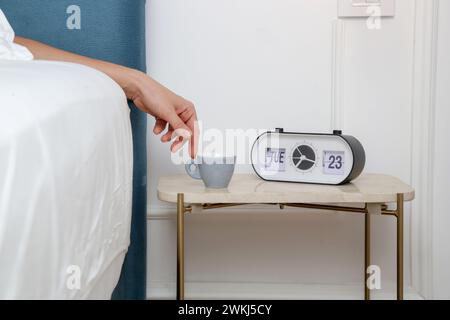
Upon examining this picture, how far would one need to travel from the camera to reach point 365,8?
4.57ft

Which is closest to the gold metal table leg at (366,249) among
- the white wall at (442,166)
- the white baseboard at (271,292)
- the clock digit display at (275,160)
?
the white baseboard at (271,292)

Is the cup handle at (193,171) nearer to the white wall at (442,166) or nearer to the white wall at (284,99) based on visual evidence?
the white wall at (284,99)

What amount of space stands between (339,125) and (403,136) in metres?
0.16

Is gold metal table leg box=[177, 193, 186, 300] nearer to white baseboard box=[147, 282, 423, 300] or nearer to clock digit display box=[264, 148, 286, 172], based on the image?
clock digit display box=[264, 148, 286, 172]

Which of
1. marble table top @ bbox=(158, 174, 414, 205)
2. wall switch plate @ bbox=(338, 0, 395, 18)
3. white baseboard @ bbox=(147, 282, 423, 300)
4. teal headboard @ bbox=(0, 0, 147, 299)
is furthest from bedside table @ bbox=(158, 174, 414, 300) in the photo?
wall switch plate @ bbox=(338, 0, 395, 18)

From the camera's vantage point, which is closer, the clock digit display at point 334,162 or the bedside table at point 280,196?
the bedside table at point 280,196

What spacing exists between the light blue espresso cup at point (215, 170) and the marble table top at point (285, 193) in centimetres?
2

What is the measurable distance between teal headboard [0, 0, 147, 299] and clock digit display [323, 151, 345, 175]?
1.41 ft

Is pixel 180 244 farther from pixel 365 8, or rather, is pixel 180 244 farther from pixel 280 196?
pixel 365 8

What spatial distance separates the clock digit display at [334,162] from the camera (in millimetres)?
1169

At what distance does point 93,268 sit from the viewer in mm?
686

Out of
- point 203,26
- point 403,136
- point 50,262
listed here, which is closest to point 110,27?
point 203,26

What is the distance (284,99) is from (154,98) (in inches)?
18.6

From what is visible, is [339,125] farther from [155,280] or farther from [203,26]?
[155,280]
